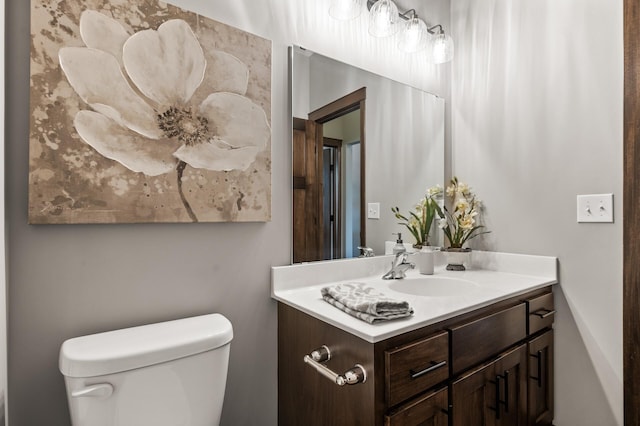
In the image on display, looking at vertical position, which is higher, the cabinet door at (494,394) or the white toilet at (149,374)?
the white toilet at (149,374)

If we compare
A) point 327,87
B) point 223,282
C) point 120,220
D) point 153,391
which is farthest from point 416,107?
point 153,391

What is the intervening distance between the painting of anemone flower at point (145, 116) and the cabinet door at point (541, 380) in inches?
51.2

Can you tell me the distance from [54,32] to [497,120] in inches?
74.7

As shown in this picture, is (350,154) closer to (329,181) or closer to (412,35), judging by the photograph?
(329,181)

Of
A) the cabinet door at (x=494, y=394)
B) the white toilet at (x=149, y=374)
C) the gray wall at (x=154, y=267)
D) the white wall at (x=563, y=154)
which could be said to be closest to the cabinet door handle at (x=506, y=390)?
the cabinet door at (x=494, y=394)

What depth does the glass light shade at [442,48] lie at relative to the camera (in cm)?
185

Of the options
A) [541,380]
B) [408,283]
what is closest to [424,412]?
[408,283]

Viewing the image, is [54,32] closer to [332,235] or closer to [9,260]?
[9,260]

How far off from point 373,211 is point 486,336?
0.72 m

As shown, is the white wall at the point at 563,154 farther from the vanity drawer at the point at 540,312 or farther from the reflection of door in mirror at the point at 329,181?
the reflection of door in mirror at the point at 329,181

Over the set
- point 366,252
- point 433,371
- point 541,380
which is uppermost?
point 366,252

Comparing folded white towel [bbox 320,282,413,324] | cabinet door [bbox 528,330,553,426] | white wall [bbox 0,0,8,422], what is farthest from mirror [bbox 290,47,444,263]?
white wall [bbox 0,0,8,422]

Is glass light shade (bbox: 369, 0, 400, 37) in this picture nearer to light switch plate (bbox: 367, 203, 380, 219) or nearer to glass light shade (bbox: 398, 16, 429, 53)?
glass light shade (bbox: 398, 16, 429, 53)

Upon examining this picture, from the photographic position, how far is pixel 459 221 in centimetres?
182
